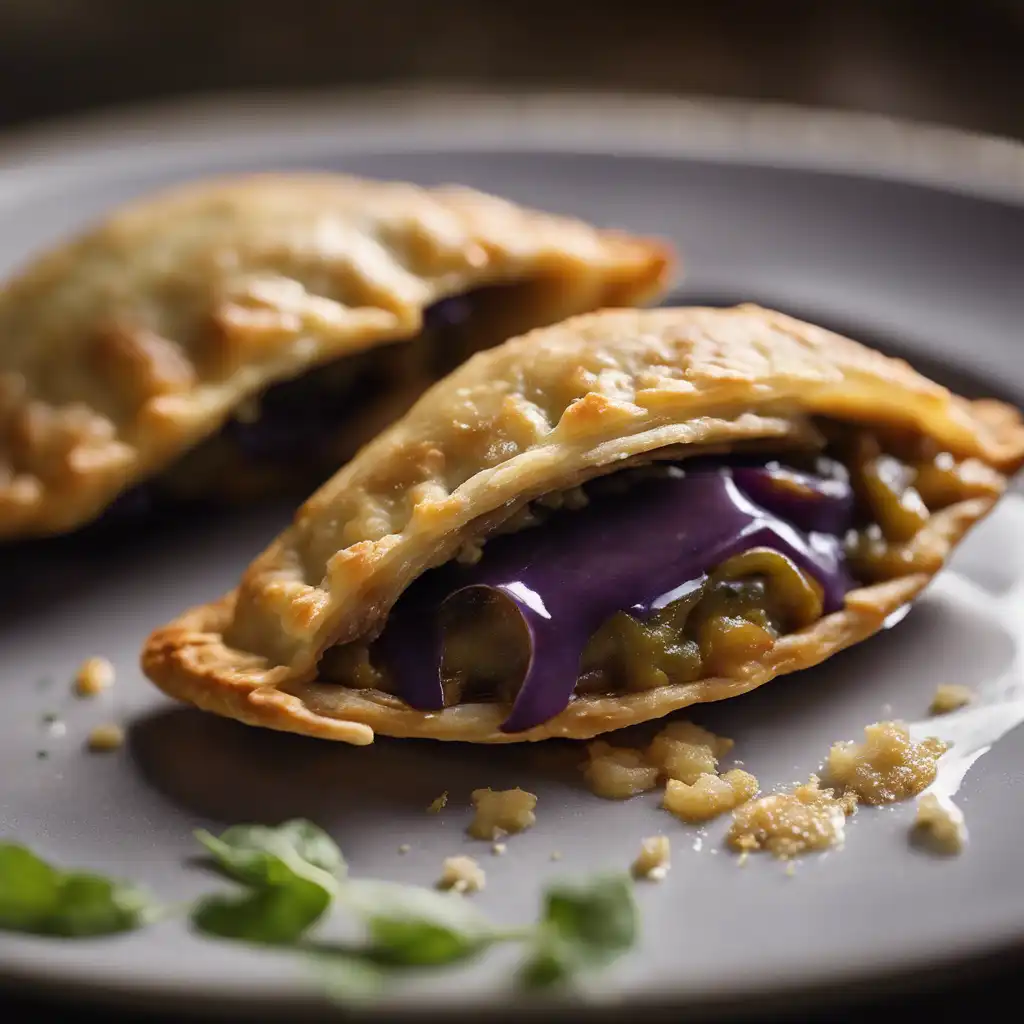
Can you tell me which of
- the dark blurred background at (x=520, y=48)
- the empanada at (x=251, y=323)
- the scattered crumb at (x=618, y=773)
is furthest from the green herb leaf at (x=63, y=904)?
the dark blurred background at (x=520, y=48)

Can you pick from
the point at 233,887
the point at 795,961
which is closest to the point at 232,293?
the point at 233,887

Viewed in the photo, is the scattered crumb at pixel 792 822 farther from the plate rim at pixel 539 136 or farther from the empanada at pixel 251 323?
the plate rim at pixel 539 136

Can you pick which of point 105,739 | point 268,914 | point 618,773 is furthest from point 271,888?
point 105,739

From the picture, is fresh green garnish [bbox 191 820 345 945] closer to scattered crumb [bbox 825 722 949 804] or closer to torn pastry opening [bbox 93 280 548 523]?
scattered crumb [bbox 825 722 949 804]

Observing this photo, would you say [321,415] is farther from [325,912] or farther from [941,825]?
[941,825]

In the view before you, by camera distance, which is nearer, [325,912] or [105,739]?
[325,912]

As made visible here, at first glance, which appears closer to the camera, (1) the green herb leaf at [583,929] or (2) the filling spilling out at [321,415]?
(1) the green herb leaf at [583,929]
